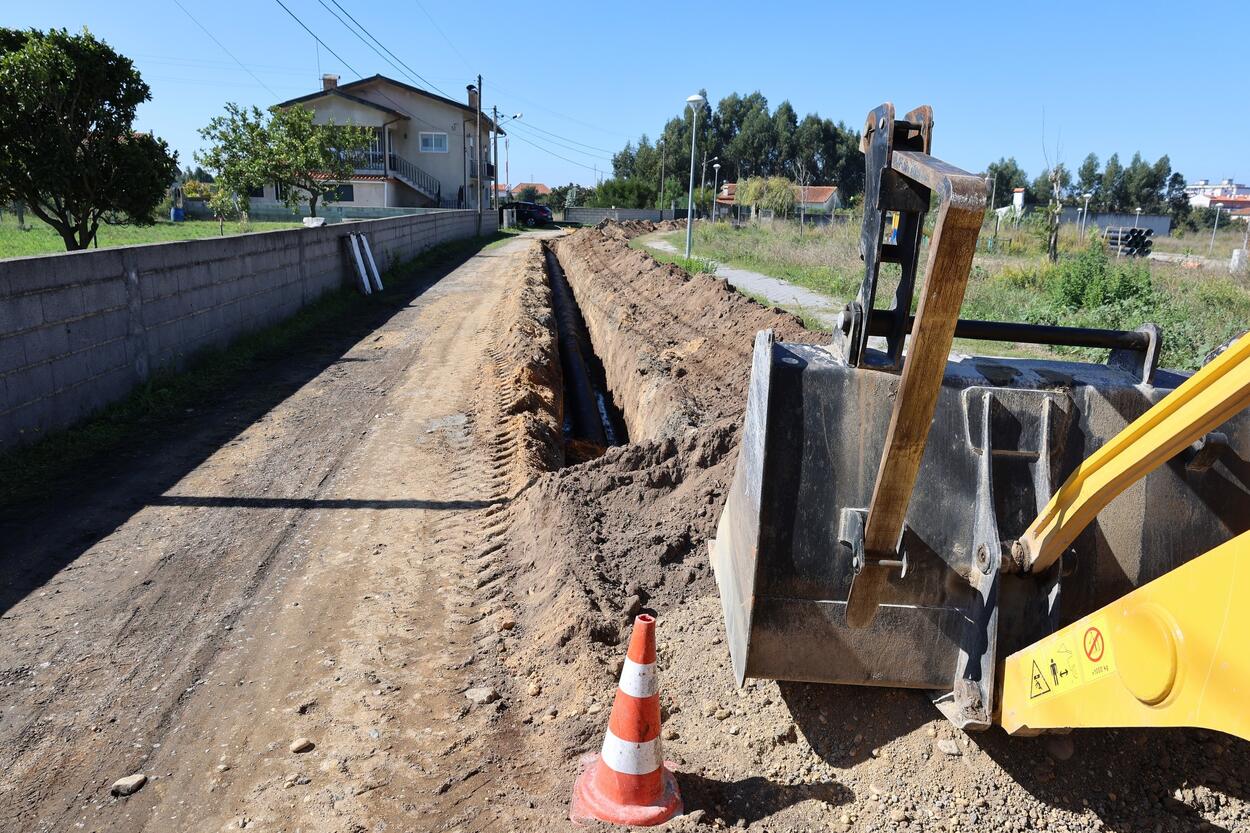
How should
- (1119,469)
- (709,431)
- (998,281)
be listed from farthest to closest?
(998,281) → (709,431) → (1119,469)

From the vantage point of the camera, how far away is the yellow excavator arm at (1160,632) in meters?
1.62

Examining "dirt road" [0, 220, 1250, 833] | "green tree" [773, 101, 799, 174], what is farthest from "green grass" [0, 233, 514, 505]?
"green tree" [773, 101, 799, 174]

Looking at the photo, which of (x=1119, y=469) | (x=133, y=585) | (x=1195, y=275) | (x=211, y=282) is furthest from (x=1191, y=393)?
(x=1195, y=275)

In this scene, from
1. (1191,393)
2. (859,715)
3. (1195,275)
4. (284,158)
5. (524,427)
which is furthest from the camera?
(284,158)

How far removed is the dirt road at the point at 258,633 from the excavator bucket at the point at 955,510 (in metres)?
1.49

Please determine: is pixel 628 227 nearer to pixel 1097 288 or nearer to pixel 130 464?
pixel 1097 288

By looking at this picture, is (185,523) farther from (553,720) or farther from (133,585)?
(553,720)

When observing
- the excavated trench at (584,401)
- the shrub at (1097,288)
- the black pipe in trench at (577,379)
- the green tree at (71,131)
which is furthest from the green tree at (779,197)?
the green tree at (71,131)

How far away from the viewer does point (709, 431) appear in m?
5.59

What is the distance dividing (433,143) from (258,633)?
5389 cm

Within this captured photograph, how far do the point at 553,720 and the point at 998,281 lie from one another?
16.0m

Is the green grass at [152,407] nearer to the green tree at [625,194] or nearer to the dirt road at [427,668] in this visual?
the dirt road at [427,668]

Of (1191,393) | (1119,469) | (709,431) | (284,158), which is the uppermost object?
(284,158)

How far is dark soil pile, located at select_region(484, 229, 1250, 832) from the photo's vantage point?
2910mm
